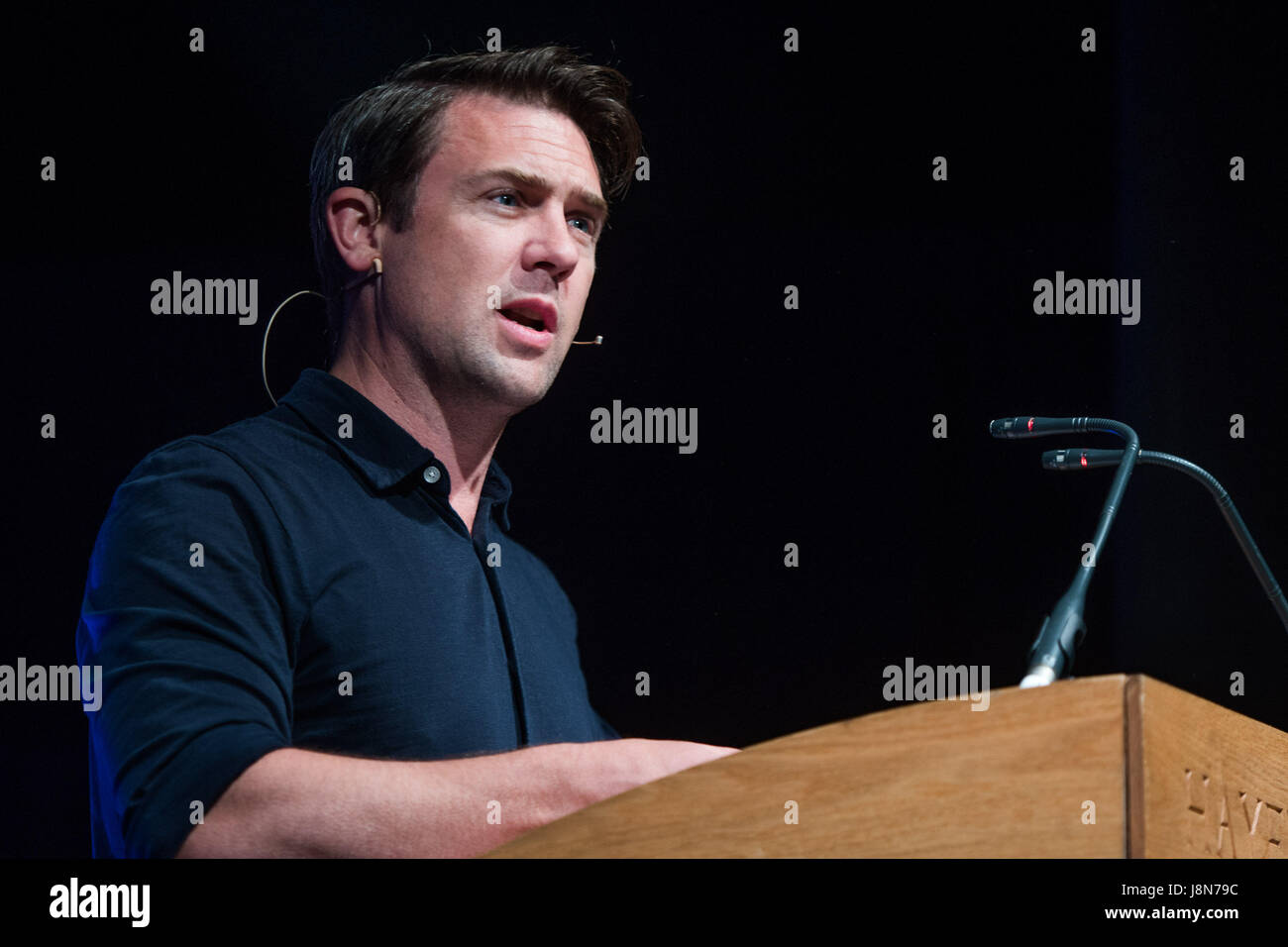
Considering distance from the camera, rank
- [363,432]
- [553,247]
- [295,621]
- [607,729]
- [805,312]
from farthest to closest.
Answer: [805,312] → [607,729] → [553,247] → [363,432] → [295,621]

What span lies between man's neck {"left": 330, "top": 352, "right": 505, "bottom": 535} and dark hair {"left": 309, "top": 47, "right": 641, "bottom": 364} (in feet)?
0.41

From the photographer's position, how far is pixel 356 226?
6.56 feet

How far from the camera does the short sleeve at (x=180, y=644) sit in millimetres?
1218

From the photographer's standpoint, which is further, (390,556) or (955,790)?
(390,556)

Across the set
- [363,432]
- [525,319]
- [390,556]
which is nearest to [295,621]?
[390,556]

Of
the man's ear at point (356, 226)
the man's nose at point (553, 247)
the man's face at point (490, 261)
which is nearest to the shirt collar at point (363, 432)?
the man's face at point (490, 261)

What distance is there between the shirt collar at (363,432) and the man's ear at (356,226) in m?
0.23

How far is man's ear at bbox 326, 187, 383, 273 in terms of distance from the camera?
198 centimetres

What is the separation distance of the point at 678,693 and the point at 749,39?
1183mm

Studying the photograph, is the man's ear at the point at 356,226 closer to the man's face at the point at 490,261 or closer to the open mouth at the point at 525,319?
the man's face at the point at 490,261

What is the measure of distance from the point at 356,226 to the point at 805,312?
789 millimetres

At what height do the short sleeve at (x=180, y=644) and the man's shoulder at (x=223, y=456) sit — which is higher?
the man's shoulder at (x=223, y=456)

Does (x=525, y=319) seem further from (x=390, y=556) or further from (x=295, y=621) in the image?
(x=295, y=621)

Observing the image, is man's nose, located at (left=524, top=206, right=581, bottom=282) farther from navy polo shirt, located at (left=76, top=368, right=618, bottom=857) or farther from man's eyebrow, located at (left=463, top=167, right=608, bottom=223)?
navy polo shirt, located at (left=76, top=368, right=618, bottom=857)
